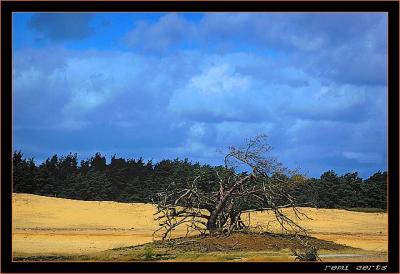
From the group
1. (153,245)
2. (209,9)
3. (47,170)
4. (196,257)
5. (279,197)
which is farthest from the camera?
(47,170)

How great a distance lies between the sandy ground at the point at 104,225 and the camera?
70.0 feet

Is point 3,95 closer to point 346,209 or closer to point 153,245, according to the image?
point 153,245

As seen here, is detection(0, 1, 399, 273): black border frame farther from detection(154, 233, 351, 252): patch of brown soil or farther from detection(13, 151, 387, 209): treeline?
detection(13, 151, 387, 209): treeline

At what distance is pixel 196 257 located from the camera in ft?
57.8

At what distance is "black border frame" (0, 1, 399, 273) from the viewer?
1514cm

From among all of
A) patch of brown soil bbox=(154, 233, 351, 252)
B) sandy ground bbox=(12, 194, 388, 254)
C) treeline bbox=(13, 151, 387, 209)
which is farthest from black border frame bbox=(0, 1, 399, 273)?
treeline bbox=(13, 151, 387, 209)

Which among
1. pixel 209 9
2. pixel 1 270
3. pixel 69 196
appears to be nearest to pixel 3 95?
pixel 1 270

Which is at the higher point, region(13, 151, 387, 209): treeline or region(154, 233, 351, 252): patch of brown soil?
region(13, 151, 387, 209): treeline

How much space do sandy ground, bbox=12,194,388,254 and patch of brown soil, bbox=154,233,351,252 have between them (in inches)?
91.5

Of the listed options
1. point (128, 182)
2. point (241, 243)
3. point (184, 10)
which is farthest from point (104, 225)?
point (184, 10)

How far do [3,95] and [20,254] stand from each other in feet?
17.6

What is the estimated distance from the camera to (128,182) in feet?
91.0

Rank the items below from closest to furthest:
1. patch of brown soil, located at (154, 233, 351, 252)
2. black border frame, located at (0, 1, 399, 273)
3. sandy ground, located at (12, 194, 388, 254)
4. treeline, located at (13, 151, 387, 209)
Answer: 1. black border frame, located at (0, 1, 399, 273)
2. patch of brown soil, located at (154, 233, 351, 252)
3. sandy ground, located at (12, 194, 388, 254)
4. treeline, located at (13, 151, 387, 209)

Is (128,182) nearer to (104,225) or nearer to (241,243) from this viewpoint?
(104,225)
